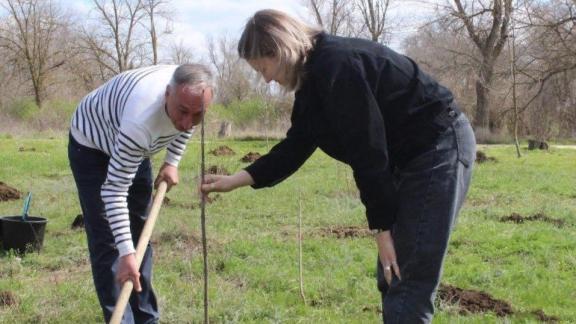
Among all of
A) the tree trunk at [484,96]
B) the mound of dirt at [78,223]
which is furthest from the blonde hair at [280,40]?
the tree trunk at [484,96]

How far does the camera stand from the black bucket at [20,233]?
20.3 ft

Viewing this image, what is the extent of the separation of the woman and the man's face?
451mm

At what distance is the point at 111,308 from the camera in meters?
3.47

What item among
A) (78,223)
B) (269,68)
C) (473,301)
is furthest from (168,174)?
(78,223)

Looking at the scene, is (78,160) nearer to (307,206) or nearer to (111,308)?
(111,308)

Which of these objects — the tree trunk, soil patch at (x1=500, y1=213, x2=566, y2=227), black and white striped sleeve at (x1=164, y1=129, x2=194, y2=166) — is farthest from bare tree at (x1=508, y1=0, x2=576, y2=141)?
black and white striped sleeve at (x1=164, y1=129, x2=194, y2=166)

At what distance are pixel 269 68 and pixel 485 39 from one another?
31.0 meters

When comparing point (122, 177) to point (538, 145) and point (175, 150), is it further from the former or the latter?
point (538, 145)

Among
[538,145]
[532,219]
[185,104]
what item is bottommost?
[532,219]

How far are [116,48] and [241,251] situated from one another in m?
33.3

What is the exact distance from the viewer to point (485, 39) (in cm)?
3128

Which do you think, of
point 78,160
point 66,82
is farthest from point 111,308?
point 66,82

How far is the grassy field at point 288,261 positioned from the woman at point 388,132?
1.94m

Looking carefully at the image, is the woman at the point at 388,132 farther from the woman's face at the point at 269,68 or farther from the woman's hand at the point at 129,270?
the woman's hand at the point at 129,270
